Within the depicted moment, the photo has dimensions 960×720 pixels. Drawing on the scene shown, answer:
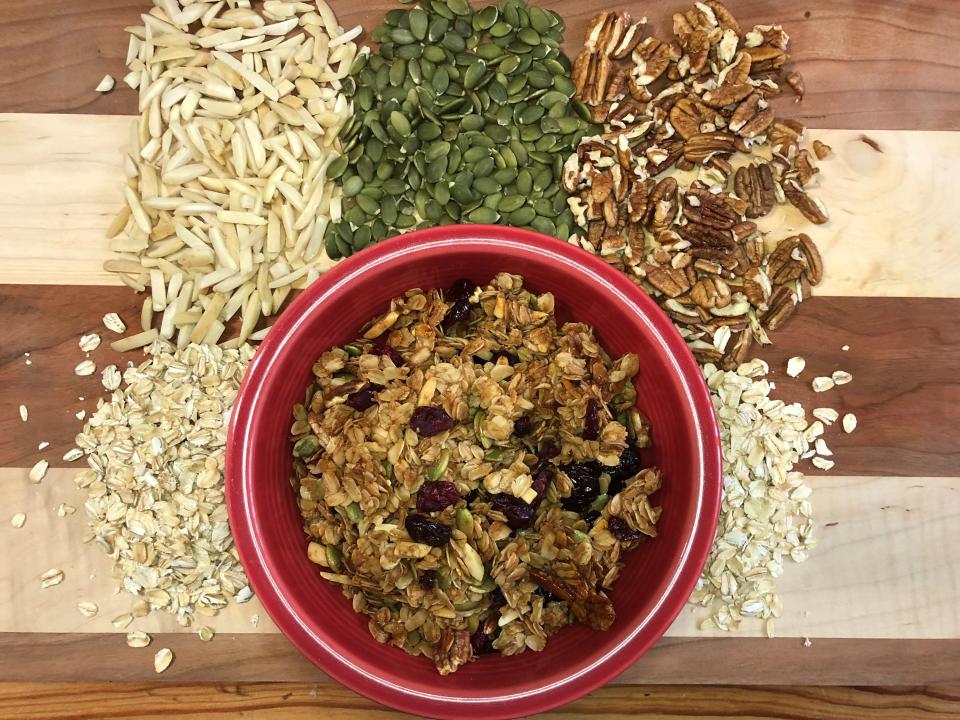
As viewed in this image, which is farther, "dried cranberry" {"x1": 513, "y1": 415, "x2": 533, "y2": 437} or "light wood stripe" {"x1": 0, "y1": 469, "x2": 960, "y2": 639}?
"light wood stripe" {"x1": 0, "y1": 469, "x2": 960, "y2": 639}

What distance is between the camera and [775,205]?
966 mm

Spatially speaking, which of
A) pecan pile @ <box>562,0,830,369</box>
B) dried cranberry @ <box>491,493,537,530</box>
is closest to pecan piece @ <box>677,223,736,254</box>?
pecan pile @ <box>562,0,830,369</box>

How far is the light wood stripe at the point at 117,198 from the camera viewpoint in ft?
3.19

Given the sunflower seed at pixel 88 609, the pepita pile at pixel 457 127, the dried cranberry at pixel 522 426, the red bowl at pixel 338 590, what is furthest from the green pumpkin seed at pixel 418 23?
the sunflower seed at pixel 88 609

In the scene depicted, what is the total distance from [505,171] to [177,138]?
0.42 meters

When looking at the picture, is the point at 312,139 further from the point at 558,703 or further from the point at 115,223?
the point at 558,703

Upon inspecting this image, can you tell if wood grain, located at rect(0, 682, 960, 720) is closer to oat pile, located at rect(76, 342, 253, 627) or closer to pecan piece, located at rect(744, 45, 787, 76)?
oat pile, located at rect(76, 342, 253, 627)

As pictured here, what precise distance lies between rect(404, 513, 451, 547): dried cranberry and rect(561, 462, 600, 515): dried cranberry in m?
0.14

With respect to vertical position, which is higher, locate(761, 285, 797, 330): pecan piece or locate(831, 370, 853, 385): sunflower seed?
locate(761, 285, 797, 330): pecan piece

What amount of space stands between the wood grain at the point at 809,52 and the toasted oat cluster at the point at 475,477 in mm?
435

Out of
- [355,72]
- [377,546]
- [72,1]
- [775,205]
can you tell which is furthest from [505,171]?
[72,1]

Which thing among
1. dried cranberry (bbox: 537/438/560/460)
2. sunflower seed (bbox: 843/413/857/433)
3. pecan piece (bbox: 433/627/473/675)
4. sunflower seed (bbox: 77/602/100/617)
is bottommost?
sunflower seed (bbox: 77/602/100/617)

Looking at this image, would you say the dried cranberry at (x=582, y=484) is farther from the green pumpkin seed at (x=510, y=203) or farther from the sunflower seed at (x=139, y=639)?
the sunflower seed at (x=139, y=639)

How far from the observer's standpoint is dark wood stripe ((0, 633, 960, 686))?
0.96 metres
